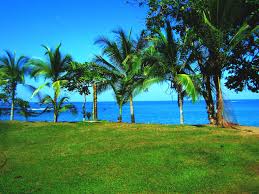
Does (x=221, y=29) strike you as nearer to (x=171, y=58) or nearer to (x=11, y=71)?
(x=171, y=58)

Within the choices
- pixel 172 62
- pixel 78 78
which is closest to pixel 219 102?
pixel 172 62

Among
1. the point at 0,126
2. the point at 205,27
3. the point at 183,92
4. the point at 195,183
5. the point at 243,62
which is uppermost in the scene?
the point at 205,27

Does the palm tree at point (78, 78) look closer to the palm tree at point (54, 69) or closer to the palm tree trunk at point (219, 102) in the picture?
the palm tree at point (54, 69)

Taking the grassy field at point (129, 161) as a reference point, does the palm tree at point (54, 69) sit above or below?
above

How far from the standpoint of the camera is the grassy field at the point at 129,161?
7.91m

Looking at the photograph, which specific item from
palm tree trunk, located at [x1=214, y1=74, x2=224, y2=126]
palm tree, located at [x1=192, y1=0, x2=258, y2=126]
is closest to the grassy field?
palm tree trunk, located at [x1=214, y1=74, x2=224, y2=126]

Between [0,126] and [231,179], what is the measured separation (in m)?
11.7

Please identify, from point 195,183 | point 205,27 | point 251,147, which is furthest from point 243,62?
point 195,183

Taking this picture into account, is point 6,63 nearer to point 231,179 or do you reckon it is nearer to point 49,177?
point 49,177

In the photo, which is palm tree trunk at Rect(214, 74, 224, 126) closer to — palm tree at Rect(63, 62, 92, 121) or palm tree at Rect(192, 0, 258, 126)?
palm tree at Rect(192, 0, 258, 126)

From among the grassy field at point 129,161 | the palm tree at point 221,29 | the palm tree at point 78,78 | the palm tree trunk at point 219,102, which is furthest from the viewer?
the palm tree at point 78,78

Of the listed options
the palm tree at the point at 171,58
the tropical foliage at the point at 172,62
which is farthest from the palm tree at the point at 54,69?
the palm tree at the point at 171,58

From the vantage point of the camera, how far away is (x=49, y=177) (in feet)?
28.2

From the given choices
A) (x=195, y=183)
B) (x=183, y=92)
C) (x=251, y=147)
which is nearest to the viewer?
(x=195, y=183)
